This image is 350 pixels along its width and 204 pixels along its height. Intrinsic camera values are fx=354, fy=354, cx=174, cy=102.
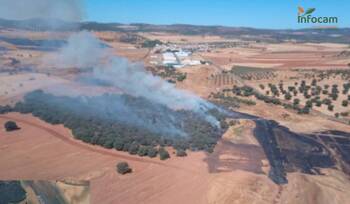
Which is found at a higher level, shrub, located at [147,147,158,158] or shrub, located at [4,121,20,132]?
shrub, located at [4,121,20,132]

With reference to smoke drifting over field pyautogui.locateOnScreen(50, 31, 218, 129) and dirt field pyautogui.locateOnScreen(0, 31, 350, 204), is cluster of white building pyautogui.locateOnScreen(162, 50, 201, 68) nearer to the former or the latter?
smoke drifting over field pyautogui.locateOnScreen(50, 31, 218, 129)

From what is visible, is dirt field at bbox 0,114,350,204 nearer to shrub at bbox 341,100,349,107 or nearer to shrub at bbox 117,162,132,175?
shrub at bbox 117,162,132,175

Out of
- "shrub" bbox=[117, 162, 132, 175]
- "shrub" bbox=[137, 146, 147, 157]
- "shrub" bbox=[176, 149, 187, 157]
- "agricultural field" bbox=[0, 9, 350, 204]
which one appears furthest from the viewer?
"shrub" bbox=[176, 149, 187, 157]

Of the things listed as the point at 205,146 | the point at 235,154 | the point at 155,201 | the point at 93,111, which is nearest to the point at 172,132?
the point at 205,146

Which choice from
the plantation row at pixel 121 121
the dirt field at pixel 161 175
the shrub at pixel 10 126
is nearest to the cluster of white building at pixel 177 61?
the plantation row at pixel 121 121

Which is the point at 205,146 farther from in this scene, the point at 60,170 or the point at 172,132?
the point at 60,170

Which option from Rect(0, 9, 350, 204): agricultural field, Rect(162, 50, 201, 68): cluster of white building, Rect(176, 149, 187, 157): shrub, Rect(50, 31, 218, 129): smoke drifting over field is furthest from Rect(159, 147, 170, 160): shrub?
Rect(162, 50, 201, 68): cluster of white building

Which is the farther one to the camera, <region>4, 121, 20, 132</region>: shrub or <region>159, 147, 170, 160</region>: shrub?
<region>4, 121, 20, 132</region>: shrub

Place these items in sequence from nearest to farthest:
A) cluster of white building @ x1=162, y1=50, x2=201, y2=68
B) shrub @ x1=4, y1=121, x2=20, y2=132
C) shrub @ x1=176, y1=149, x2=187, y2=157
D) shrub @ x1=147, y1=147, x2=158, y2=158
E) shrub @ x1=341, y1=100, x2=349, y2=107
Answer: shrub @ x1=147, y1=147, x2=158, y2=158
shrub @ x1=176, y1=149, x2=187, y2=157
shrub @ x1=4, y1=121, x2=20, y2=132
shrub @ x1=341, y1=100, x2=349, y2=107
cluster of white building @ x1=162, y1=50, x2=201, y2=68

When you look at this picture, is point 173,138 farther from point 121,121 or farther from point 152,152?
point 121,121

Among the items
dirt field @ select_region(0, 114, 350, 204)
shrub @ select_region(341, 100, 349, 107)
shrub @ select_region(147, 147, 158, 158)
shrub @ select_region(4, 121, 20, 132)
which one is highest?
shrub @ select_region(4, 121, 20, 132)

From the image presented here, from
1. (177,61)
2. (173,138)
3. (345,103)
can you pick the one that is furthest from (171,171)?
(177,61)
